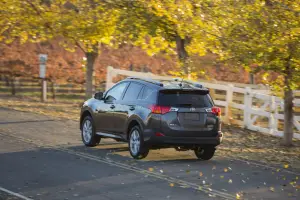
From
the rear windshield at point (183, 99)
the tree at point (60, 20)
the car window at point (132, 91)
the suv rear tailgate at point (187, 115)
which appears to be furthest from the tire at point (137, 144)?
the tree at point (60, 20)

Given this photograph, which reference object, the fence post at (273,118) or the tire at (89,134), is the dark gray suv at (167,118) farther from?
the fence post at (273,118)

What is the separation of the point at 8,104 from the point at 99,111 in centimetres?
1362

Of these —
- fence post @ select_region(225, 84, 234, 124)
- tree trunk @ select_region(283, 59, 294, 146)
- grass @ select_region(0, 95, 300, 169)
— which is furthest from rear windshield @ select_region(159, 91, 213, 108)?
fence post @ select_region(225, 84, 234, 124)

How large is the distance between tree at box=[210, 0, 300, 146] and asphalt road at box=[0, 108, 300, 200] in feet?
7.34

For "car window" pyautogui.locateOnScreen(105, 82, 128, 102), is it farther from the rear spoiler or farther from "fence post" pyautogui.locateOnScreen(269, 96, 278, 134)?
"fence post" pyautogui.locateOnScreen(269, 96, 278, 134)

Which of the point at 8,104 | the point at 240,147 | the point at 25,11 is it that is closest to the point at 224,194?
the point at 240,147

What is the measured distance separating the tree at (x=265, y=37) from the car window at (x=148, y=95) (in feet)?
7.84

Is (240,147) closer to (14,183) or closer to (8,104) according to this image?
(14,183)

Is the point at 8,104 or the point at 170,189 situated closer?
the point at 170,189

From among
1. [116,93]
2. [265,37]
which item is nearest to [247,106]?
[265,37]

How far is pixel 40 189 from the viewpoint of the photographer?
1221 cm

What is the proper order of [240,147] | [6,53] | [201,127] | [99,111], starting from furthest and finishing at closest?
[6,53]
[240,147]
[99,111]
[201,127]

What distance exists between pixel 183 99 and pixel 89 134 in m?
3.30

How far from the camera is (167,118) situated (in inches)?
600
